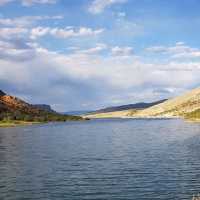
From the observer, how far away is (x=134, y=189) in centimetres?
6456

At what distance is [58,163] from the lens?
93812 mm

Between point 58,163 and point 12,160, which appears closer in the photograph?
point 58,163

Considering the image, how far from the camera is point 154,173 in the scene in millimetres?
77375

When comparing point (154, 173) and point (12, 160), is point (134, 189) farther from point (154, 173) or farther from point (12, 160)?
point (12, 160)

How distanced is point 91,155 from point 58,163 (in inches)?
610

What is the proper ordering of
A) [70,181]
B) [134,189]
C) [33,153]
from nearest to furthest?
[134,189] < [70,181] < [33,153]

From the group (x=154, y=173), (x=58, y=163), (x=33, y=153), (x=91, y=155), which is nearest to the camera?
(x=154, y=173)

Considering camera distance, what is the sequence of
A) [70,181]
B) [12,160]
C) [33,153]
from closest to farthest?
1. [70,181]
2. [12,160]
3. [33,153]

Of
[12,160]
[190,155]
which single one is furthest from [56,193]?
[190,155]

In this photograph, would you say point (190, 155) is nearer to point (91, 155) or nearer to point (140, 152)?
point (140, 152)

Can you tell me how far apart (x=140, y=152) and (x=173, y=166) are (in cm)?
2707

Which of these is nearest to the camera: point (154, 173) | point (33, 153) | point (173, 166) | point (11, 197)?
point (11, 197)

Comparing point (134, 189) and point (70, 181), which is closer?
point (134, 189)

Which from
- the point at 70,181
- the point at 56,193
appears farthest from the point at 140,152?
the point at 56,193
